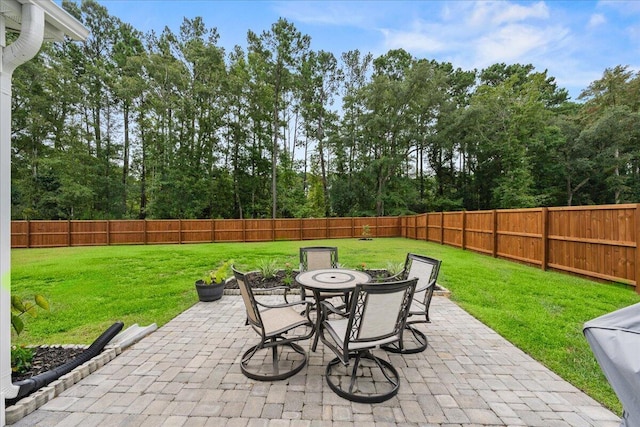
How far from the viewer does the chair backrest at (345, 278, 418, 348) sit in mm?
2145

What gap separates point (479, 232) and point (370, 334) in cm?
907

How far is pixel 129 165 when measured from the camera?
20.0 meters

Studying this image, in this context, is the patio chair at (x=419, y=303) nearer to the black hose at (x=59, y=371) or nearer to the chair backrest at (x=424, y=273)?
the chair backrest at (x=424, y=273)

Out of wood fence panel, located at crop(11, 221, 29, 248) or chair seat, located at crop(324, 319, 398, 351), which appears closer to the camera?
chair seat, located at crop(324, 319, 398, 351)

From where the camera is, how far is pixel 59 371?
239 cm

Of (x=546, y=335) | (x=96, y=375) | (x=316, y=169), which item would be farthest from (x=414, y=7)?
(x=316, y=169)

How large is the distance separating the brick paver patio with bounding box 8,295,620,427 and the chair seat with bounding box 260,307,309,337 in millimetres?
434

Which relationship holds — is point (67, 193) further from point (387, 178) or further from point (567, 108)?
point (567, 108)

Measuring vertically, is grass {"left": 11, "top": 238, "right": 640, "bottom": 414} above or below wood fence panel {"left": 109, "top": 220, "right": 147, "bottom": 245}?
below

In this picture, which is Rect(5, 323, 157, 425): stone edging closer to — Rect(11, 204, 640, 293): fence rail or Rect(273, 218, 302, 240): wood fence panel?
Rect(11, 204, 640, 293): fence rail

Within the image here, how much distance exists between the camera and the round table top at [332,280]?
2828mm

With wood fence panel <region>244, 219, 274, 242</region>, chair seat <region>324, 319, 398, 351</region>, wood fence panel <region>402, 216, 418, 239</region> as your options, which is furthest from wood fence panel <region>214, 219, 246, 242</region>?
chair seat <region>324, 319, 398, 351</region>

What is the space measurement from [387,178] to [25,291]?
62.9ft

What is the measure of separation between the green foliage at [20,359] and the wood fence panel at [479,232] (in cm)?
1045
